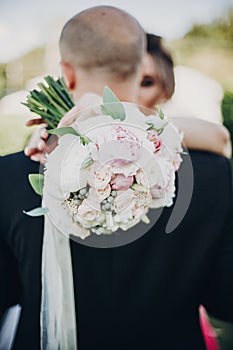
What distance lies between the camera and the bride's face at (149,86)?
1546mm

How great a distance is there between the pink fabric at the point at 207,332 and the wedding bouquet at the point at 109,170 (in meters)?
0.49

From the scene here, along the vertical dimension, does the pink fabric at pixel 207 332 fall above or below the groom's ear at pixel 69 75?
below

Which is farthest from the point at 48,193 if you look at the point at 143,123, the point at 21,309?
the point at 21,309

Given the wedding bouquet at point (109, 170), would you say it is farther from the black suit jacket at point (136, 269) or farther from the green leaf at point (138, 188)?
the black suit jacket at point (136, 269)

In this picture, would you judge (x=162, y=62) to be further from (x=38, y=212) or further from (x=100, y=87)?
(x=38, y=212)

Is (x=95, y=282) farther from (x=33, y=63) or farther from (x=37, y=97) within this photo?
(x=33, y=63)

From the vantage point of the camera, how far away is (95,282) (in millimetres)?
1538

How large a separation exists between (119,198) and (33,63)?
1.73ft

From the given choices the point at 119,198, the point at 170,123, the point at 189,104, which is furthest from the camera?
the point at 189,104

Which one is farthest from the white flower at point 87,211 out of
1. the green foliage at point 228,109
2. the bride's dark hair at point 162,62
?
the green foliage at point 228,109

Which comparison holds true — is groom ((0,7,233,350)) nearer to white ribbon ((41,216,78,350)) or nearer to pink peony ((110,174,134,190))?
white ribbon ((41,216,78,350))

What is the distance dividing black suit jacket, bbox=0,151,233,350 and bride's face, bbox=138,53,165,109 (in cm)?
19

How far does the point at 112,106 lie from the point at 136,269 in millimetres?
474

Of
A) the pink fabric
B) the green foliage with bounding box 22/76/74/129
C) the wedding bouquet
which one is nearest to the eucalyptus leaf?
the wedding bouquet
